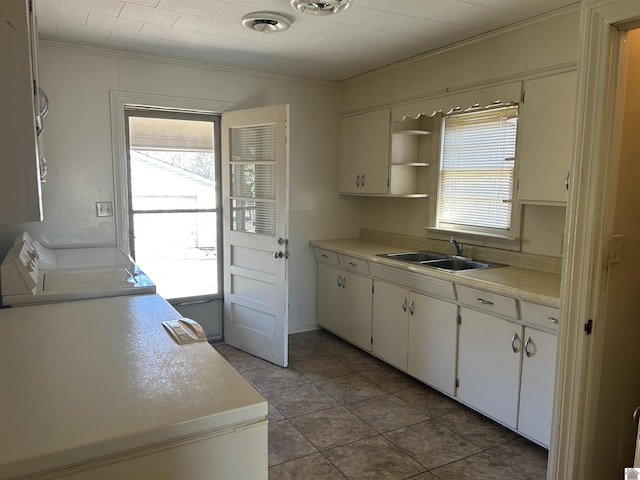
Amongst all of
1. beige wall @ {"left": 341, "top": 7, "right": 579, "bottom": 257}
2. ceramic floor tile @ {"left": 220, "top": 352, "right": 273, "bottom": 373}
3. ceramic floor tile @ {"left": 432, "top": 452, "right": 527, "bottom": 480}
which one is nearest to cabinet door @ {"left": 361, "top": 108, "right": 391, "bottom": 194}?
beige wall @ {"left": 341, "top": 7, "right": 579, "bottom": 257}

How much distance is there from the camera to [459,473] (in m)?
2.38

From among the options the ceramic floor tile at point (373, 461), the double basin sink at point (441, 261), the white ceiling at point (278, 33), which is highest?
the white ceiling at point (278, 33)

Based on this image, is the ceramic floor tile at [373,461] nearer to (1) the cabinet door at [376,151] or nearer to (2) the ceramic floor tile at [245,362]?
(2) the ceramic floor tile at [245,362]

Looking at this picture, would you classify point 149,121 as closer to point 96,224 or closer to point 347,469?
point 96,224

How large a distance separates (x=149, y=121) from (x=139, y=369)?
2.88 meters

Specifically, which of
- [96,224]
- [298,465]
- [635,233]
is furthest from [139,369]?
[96,224]

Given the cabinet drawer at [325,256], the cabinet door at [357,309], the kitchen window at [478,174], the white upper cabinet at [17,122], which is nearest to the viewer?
the white upper cabinet at [17,122]

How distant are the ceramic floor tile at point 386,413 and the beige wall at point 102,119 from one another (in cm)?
158

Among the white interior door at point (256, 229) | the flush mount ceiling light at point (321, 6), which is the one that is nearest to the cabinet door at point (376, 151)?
the white interior door at point (256, 229)

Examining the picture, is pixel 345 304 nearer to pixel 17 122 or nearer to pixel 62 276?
pixel 62 276

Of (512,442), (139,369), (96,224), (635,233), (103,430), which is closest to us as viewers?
(103,430)

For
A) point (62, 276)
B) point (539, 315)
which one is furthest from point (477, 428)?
point (62, 276)

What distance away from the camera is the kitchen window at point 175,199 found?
3.83 metres

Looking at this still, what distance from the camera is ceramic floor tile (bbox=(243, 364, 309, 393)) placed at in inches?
133
